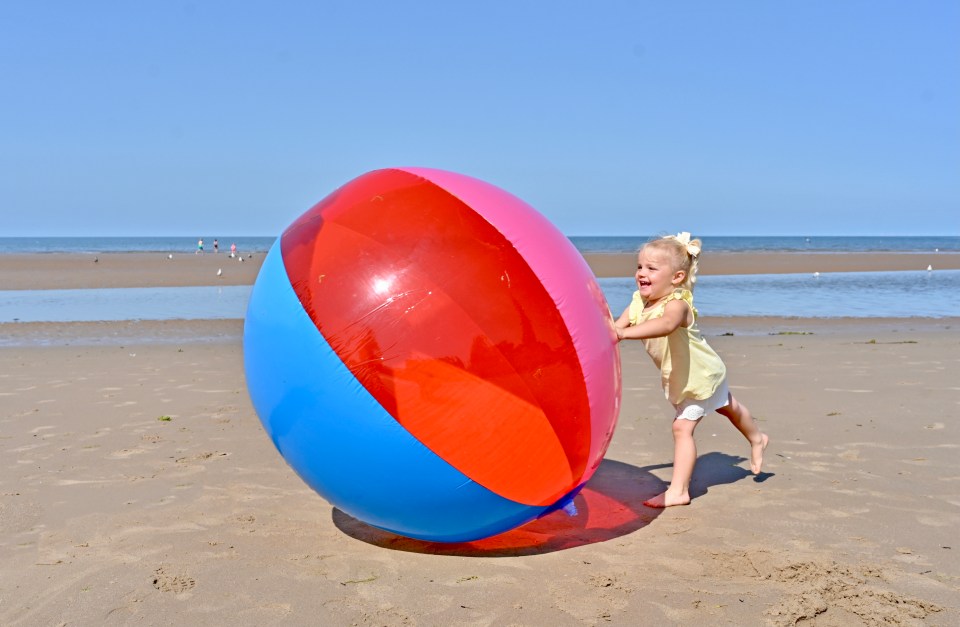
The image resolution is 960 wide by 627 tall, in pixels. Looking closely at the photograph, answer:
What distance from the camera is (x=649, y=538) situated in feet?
13.8

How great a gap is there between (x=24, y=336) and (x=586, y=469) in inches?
486

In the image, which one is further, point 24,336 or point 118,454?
point 24,336

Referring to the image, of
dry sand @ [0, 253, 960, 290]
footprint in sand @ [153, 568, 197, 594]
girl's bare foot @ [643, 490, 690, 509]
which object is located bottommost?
dry sand @ [0, 253, 960, 290]

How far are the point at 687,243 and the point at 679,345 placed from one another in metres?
0.58

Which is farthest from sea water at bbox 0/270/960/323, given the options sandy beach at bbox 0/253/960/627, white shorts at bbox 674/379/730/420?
white shorts at bbox 674/379/730/420

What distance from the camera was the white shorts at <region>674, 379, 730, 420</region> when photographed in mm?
4812

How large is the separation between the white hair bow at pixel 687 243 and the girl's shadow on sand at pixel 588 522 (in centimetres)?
145

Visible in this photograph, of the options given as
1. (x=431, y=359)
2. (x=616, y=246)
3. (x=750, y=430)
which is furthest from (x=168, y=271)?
(x=616, y=246)

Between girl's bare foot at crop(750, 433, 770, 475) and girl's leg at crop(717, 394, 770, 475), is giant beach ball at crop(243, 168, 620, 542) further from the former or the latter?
girl's bare foot at crop(750, 433, 770, 475)

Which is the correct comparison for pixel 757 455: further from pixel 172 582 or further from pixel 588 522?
pixel 172 582

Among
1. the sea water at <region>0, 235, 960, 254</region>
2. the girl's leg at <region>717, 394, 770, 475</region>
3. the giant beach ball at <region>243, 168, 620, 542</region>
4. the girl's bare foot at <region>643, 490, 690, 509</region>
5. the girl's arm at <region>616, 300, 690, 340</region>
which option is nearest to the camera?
the giant beach ball at <region>243, 168, 620, 542</region>

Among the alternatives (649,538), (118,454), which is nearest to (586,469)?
(649,538)

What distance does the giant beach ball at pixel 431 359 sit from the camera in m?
3.34

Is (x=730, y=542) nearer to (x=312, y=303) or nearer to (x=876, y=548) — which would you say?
(x=876, y=548)
